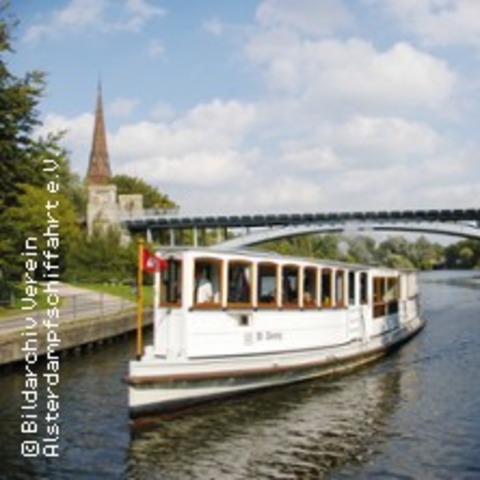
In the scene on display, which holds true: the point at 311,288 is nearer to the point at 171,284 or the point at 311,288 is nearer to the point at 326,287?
the point at 326,287

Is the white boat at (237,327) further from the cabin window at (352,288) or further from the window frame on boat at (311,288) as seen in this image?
the cabin window at (352,288)

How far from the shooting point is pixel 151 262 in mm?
19094

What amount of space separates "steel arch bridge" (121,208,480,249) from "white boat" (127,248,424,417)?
49641 millimetres

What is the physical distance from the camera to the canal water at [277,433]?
1495 centimetres

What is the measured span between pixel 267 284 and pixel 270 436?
5.31 meters

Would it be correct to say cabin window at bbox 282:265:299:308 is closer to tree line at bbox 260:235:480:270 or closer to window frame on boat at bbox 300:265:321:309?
window frame on boat at bbox 300:265:321:309

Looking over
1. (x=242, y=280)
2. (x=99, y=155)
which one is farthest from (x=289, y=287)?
(x=99, y=155)

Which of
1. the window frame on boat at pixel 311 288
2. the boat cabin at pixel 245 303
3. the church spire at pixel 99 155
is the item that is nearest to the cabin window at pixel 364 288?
the boat cabin at pixel 245 303

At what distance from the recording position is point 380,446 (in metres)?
16.7

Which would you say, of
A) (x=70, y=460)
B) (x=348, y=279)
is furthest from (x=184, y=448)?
(x=348, y=279)

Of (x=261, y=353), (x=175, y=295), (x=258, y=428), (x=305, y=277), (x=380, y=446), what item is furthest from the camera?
(x=305, y=277)

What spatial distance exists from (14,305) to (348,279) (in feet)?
54.6

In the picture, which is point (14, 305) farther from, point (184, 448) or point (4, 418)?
point (184, 448)

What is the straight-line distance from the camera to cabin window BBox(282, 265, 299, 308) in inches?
882
